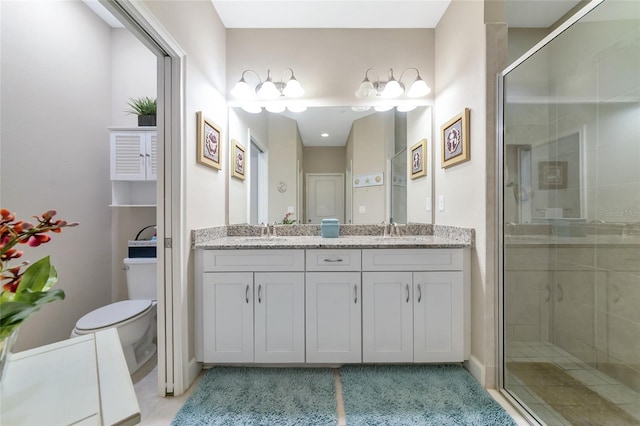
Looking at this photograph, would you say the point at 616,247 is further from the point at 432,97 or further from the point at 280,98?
the point at 280,98

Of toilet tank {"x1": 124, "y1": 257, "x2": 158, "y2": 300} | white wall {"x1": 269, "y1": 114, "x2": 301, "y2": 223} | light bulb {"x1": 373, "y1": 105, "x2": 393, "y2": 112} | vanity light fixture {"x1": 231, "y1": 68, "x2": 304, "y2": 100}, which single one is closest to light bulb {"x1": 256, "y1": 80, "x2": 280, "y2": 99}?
vanity light fixture {"x1": 231, "y1": 68, "x2": 304, "y2": 100}

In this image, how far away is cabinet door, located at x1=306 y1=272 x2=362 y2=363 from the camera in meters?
1.71

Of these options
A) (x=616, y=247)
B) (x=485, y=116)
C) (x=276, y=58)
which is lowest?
(x=616, y=247)

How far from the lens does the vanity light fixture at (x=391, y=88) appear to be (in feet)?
6.86

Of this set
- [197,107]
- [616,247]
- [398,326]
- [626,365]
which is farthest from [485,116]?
[197,107]

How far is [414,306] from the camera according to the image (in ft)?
5.62

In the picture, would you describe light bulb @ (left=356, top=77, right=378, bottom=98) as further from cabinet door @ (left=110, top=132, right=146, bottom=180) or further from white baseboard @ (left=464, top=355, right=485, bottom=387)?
white baseboard @ (left=464, top=355, right=485, bottom=387)

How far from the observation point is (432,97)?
7.21 ft

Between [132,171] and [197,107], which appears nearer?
[197,107]

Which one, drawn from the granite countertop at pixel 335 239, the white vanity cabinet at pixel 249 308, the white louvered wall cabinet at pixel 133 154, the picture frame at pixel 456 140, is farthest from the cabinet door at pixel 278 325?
the picture frame at pixel 456 140

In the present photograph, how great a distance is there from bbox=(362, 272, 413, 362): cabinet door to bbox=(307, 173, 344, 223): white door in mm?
807

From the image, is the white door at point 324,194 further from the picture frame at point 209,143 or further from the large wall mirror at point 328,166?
the picture frame at point 209,143

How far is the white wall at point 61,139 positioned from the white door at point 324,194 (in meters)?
1.74

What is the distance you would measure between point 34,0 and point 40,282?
2281mm
